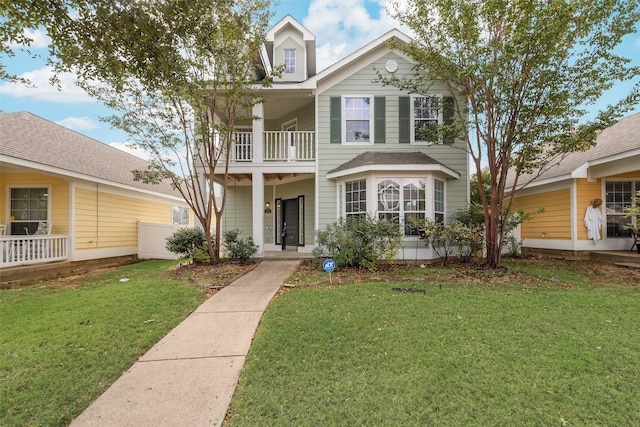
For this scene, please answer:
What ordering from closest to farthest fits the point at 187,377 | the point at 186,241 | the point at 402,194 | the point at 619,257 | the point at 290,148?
the point at 187,377 → the point at 619,257 → the point at 402,194 → the point at 186,241 → the point at 290,148

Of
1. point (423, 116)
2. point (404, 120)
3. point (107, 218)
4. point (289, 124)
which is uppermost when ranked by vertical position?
point (289, 124)

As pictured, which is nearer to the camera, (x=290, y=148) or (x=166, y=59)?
(x=166, y=59)

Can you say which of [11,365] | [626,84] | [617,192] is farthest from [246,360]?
[617,192]

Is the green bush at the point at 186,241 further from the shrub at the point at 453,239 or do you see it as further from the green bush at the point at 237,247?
the shrub at the point at 453,239

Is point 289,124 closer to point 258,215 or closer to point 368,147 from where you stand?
point 368,147

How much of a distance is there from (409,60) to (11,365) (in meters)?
11.6

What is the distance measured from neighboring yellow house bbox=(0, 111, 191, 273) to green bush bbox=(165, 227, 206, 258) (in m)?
3.33

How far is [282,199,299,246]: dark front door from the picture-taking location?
1217 cm

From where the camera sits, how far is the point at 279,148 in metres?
10.5

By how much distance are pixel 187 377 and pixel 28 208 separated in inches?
413

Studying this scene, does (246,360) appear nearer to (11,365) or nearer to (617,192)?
(11,365)

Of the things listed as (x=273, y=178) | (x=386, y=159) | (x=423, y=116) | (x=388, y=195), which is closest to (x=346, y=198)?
(x=388, y=195)

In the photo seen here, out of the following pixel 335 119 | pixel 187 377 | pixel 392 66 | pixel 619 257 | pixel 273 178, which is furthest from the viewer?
pixel 273 178

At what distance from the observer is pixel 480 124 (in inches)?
309
